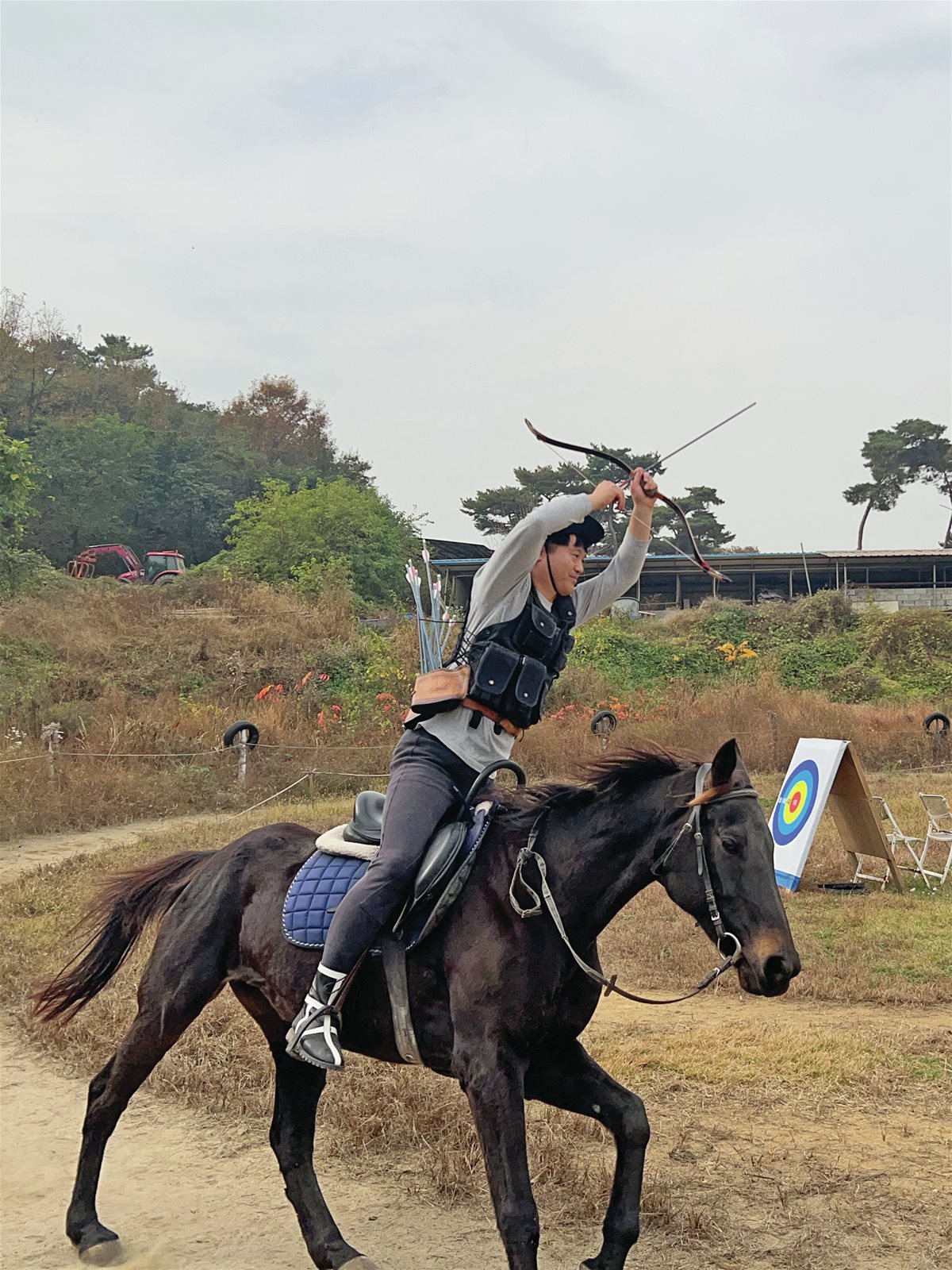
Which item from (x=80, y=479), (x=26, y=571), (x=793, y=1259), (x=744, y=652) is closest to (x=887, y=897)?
(x=793, y=1259)

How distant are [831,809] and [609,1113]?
8.23m

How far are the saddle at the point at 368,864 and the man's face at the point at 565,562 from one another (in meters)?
0.66

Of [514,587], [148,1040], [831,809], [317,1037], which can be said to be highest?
[514,587]

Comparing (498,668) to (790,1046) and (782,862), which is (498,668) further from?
(782,862)

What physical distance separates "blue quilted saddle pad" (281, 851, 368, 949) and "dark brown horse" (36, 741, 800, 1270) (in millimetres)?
93

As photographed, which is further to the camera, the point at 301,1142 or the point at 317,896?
the point at 301,1142

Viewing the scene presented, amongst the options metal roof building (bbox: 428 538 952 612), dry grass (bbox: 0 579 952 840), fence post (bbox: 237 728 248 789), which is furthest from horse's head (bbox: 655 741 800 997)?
metal roof building (bbox: 428 538 952 612)

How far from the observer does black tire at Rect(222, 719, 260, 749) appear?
17203mm

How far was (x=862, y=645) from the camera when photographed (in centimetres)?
2966

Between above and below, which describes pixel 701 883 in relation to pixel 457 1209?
above

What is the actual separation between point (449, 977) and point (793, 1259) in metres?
1.63

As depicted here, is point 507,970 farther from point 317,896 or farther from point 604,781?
point 317,896

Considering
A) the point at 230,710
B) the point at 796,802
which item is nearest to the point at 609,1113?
the point at 796,802

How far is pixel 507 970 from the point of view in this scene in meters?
3.63
